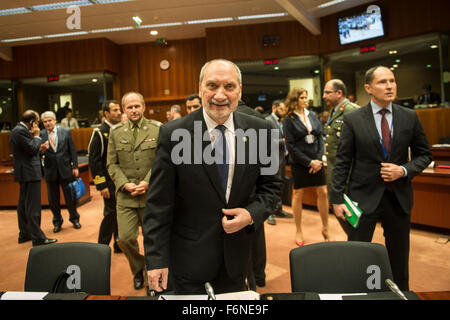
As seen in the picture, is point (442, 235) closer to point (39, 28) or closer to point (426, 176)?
point (426, 176)

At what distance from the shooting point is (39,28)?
795 cm

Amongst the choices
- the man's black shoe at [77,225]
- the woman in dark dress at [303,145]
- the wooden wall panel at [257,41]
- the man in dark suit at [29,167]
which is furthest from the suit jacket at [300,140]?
the wooden wall panel at [257,41]

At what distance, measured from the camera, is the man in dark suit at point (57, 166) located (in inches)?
192

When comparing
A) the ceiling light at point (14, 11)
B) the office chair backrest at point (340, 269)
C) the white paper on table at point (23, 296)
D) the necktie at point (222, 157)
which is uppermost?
the ceiling light at point (14, 11)

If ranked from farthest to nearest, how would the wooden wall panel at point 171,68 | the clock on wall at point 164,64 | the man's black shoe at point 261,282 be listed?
the clock on wall at point 164,64, the wooden wall panel at point 171,68, the man's black shoe at point 261,282

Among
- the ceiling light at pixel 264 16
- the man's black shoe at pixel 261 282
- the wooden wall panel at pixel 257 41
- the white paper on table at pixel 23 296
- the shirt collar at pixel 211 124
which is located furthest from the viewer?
the wooden wall panel at pixel 257 41

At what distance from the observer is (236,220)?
139 cm

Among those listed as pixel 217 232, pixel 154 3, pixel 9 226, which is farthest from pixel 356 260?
pixel 154 3

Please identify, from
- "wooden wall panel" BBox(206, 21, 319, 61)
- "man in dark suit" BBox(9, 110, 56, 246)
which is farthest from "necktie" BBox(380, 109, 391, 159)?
"wooden wall panel" BBox(206, 21, 319, 61)

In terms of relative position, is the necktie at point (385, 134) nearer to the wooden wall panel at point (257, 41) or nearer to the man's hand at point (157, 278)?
the man's hand at point (157, 278)

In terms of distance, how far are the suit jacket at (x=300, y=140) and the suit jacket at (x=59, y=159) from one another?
11.0 ft

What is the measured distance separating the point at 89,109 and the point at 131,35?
2.49 m

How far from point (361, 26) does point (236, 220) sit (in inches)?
282

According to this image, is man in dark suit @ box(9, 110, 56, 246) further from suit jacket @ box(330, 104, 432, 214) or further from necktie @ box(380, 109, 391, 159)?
necktie @ box(380, 109, 391, 159)
